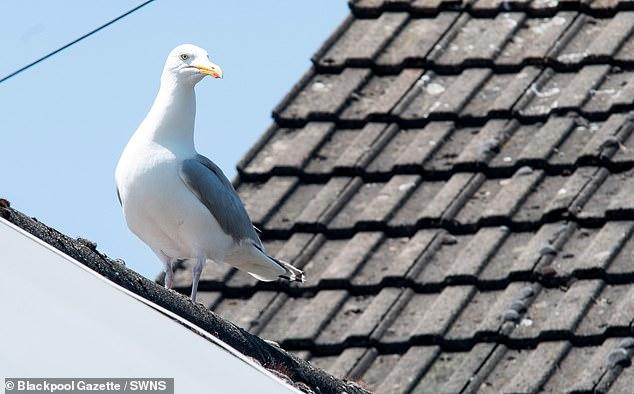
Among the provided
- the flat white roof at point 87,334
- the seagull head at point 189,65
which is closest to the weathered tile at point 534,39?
the seagull head at point 189,65

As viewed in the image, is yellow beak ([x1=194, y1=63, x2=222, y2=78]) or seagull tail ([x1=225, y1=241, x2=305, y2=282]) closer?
yellow beak ([x1=194, y1=63, x2=222, y2=78])

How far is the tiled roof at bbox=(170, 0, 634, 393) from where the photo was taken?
7012 millimetres

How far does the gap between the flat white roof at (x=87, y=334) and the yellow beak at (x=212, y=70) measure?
1915 mm

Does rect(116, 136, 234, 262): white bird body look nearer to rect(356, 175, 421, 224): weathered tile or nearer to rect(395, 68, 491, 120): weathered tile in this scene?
rect(356, 175, 421, 224): weathered tile

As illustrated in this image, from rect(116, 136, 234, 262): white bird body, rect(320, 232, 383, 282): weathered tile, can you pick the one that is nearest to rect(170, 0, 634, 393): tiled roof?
rect(320, 232, 383, 282): weathered tile

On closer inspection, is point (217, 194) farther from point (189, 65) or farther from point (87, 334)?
point (87, 334)

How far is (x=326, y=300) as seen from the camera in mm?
7391

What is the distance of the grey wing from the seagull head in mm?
249

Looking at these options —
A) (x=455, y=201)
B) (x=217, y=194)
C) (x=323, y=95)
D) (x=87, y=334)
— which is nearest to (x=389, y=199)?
(x=455, y=201)

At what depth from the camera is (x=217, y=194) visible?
6340mm

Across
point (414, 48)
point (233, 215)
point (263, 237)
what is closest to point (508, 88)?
point (414, 48)

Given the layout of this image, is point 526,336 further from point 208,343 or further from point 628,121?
point 208,343

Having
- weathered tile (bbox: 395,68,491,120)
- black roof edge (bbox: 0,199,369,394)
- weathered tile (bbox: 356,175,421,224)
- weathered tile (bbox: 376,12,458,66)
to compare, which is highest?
weathered tile (bbox: 376,12,458,66)

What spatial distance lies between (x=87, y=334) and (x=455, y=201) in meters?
3.64
